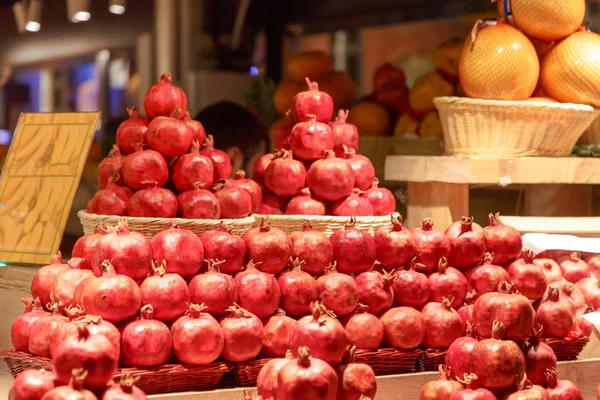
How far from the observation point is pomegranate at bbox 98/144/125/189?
9.36 ft

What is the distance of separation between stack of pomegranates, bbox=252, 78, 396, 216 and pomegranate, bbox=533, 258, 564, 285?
54cm

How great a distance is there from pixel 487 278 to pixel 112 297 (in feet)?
3.60

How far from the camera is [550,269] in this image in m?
2.97

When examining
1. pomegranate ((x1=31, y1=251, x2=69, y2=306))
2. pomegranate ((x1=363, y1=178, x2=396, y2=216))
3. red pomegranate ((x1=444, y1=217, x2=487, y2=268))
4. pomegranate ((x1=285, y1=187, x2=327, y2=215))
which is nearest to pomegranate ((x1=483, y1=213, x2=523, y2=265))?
red pomegranate ((x1=444, y1=217, x2=487, y2=268))

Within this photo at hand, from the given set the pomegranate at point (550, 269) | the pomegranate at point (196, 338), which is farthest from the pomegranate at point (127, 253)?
the pomegranate at point (550, 269)

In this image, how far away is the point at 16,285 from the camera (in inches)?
122

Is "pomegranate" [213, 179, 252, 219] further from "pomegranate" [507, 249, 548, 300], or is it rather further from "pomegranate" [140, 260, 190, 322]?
"pomegranate" [507, 249, 548, 300]

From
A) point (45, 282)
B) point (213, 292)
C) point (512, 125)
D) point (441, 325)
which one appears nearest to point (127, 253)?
point (213, 292)

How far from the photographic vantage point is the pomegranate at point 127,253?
2260 mm

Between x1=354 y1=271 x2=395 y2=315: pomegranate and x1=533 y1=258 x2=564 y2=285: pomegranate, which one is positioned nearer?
x1=354 y1=271 x2=395 y2=315: pomegranate

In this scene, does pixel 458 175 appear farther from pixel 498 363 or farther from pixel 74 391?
pixel 74 391

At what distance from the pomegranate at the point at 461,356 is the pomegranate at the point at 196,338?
1.89ft

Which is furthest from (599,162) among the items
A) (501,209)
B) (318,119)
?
(318,119)

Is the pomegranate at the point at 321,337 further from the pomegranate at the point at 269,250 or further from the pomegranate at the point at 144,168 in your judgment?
the pomegranate at the point at 144,168
